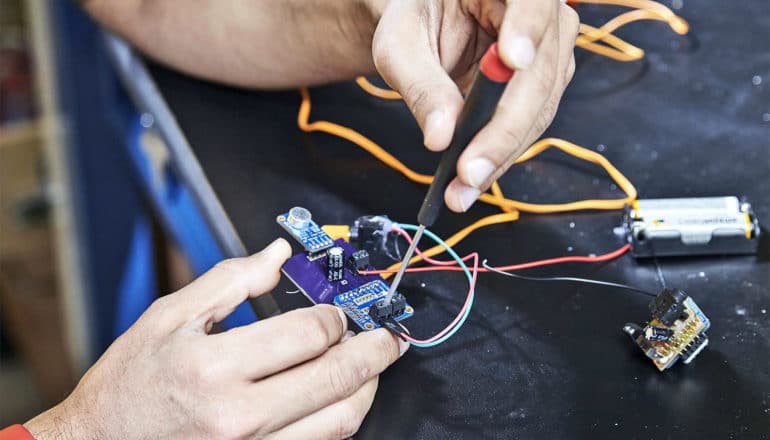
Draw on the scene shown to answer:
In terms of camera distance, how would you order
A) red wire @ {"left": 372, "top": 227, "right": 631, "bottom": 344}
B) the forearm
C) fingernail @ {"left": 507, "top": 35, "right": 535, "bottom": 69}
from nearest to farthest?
fingernail @ {"left": 507, "top": 35, "right": 535, "bottom": 69}, red wire @ {"left": 372, "top": 227, "right": 631, "bottom": 344}, the forearm

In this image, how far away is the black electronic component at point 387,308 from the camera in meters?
0.77

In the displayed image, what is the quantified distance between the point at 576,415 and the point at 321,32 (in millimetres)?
597

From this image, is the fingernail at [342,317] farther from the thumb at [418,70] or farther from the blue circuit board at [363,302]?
the thumb at [418,70]

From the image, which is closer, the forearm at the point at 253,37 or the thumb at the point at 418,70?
the thumb at the point at 418,70

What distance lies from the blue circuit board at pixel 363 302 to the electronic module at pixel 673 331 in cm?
23

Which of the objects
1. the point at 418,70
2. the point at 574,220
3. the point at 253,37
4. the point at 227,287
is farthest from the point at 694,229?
the point at 253,37

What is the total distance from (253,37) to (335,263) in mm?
446

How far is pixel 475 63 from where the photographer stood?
0.96m

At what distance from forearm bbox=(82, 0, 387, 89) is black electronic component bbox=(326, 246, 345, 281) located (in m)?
0.32

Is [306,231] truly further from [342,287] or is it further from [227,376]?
[227,376]

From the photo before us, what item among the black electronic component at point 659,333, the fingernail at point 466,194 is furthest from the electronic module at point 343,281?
the black electronic component at point 659,333

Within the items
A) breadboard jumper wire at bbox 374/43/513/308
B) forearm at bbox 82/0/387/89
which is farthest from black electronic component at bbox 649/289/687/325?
forearm at bbox 82/0/387/89

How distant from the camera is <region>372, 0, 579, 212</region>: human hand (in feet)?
2.40

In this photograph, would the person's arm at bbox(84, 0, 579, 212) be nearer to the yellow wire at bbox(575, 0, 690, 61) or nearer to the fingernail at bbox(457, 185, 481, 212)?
the fingernail at bbox(457, 185, 481, 212)
